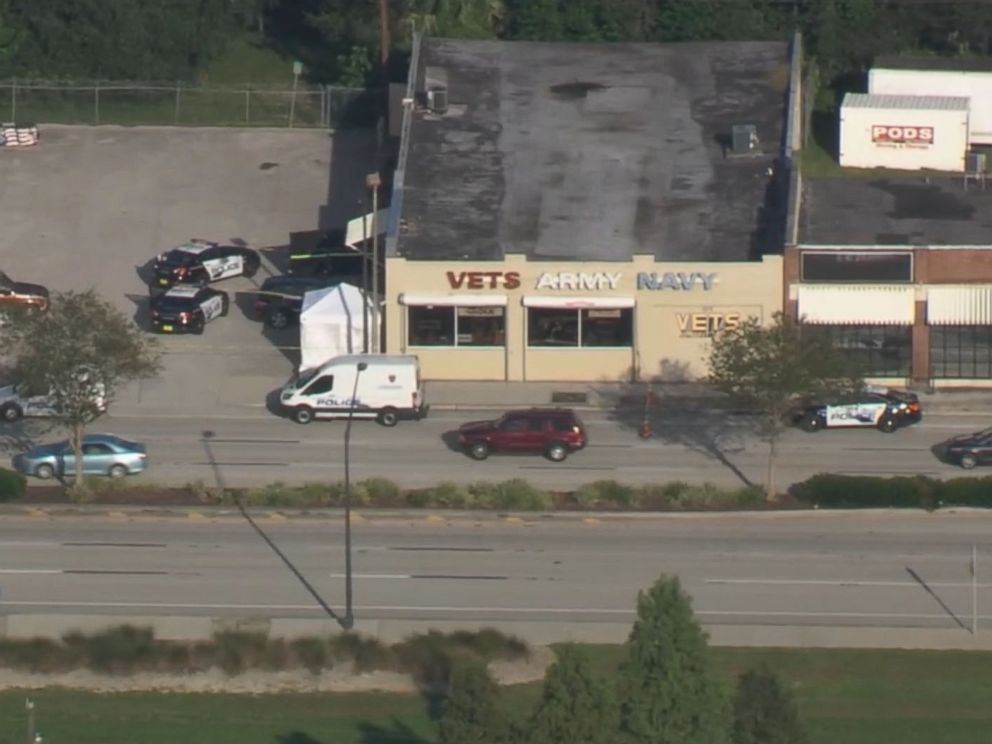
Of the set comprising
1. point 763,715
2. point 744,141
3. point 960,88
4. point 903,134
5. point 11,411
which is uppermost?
point 960,88

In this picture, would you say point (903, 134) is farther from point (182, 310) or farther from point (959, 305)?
point (182, 310)

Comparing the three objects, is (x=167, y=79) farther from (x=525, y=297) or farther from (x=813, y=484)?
(x=813, y=484)

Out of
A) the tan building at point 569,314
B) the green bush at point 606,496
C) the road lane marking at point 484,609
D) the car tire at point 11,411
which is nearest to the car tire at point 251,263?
the tan building at point 569,314

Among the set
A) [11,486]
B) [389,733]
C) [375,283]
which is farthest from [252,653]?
[375,283]

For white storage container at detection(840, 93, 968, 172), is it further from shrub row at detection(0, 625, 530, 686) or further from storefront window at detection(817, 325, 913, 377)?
shrub row at detection(0, 625, 530, 686)

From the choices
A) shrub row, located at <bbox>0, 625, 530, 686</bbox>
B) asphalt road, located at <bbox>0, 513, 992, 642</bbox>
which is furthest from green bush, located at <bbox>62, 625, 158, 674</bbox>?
asphalt road, located at <bbox>0, 513, 992, 642</bbox>
